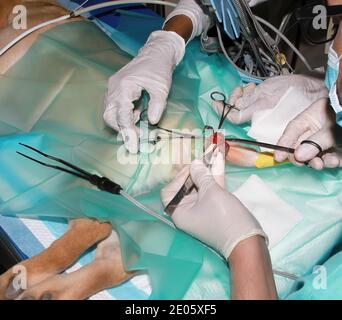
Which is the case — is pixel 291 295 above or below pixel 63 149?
below

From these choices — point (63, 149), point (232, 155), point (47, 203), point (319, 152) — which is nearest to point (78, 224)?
point (47, 203)

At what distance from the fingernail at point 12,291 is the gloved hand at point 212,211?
1.22 ft

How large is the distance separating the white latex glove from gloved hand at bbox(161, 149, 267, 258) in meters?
0.16

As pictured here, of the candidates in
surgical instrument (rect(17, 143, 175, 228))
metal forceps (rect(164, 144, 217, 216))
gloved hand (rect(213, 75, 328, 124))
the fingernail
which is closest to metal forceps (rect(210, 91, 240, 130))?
gloved hand (rect(213, 75, 328, 124))

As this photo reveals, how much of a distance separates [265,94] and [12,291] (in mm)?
829

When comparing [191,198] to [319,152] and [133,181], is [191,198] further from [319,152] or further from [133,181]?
[319,152]

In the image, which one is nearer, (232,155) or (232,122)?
(232,155)

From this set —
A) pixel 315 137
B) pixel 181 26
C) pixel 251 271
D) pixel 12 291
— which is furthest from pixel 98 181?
pixel 181 26

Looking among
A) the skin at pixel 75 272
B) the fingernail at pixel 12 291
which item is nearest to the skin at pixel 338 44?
the skin at pixel 75 272

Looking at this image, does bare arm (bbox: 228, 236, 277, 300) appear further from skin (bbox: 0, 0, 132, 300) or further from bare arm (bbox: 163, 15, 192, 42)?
bare arm (bbox: 163, 15, 192, 42)

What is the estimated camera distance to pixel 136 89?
1095mm

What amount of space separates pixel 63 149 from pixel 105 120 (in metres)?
0.13

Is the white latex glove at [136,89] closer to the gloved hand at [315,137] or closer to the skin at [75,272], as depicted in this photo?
the skin at [75,272]

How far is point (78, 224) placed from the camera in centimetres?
98
